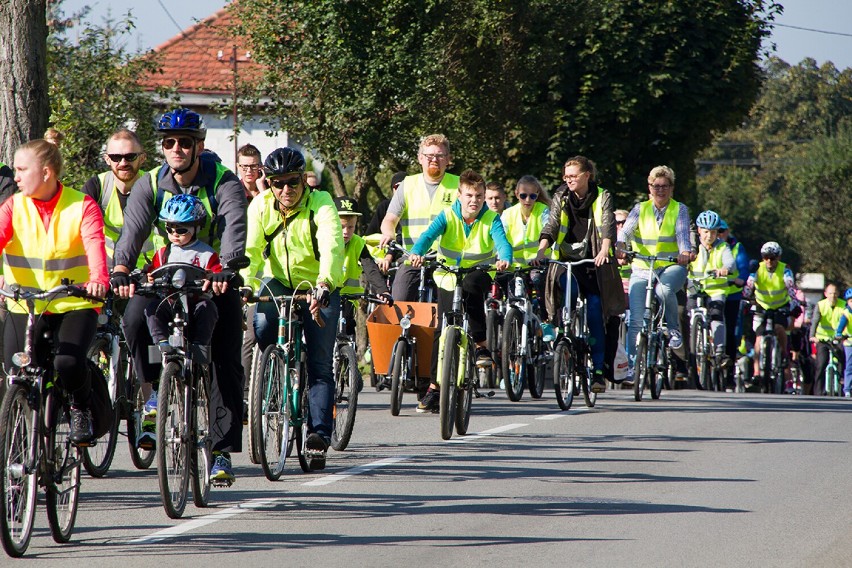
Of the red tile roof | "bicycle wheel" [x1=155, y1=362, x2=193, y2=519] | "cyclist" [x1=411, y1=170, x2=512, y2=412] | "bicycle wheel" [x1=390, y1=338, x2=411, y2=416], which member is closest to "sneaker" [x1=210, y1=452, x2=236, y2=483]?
"bicycle wheel" [x1=155, y1=362, x2=193, y2=519]

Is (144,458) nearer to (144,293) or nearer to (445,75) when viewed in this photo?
(144,293)

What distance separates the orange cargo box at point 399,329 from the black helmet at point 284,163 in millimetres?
3643

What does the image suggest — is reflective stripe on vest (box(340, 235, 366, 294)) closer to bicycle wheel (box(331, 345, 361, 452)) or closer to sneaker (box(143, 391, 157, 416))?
bicycle wheel (box(331, 345, 361, 452))

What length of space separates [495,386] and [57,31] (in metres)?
16.3

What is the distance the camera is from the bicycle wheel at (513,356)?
1396 centimetres

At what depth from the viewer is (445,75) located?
23.5 metres

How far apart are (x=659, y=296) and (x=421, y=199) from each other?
346cm

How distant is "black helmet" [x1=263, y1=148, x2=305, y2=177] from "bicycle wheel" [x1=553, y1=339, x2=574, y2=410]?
5140 millimetres

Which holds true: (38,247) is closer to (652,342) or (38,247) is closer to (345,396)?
(345,396)

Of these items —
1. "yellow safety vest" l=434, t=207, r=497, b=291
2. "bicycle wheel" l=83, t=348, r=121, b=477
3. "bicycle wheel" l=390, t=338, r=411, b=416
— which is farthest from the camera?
"yellow safety vest" l=434, t=207, r=497, b=291

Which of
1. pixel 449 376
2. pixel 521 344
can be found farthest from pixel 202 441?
pixel 521 344

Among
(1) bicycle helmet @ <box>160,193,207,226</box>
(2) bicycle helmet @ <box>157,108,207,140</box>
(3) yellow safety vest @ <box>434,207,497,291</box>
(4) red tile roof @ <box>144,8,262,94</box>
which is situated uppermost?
(4) red tile roof @ <box>144,8,262,94</box>

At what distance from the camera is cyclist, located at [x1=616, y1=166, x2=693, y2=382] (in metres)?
15.1

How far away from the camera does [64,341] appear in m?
6.99
